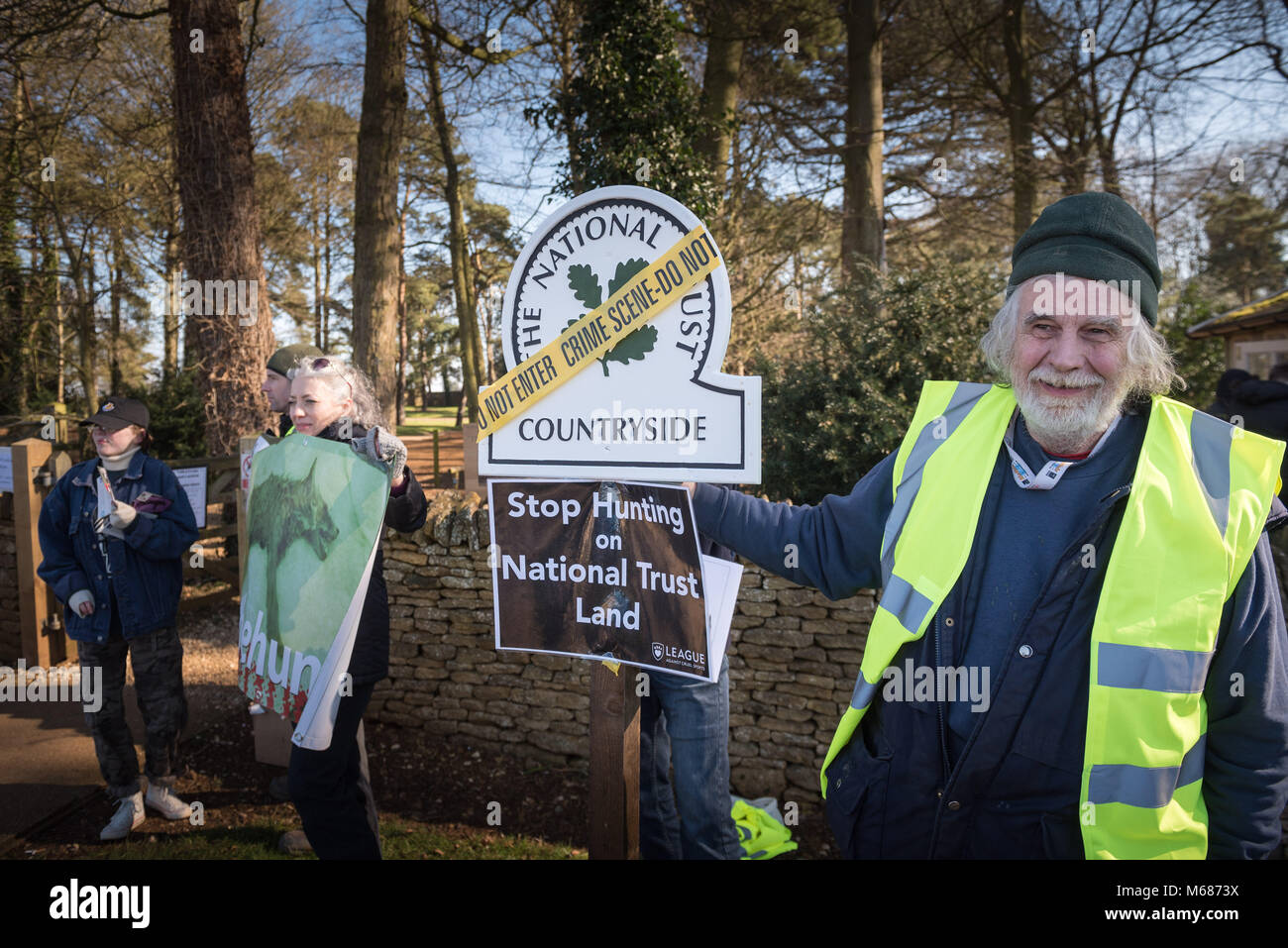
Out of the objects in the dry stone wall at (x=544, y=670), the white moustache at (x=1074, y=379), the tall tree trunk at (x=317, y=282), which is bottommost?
the dry stone wall at (x=544, y=670)

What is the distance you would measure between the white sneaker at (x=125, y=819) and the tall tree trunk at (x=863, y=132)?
837 cm

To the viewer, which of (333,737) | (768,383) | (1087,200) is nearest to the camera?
(1087,200)

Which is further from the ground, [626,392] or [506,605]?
[626,392]

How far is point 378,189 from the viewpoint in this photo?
8.50 metres

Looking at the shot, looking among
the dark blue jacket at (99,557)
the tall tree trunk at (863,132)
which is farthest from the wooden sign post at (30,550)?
the tall tree trunk at (863,132)

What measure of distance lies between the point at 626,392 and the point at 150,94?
17.5 meters

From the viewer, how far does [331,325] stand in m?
32.7

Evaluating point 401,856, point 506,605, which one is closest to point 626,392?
point 506,605

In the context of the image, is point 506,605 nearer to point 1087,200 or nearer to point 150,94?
point 1087,200

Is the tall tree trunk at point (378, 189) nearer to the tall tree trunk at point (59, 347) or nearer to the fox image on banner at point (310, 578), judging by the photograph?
the fox image on banner at point (310, 578)

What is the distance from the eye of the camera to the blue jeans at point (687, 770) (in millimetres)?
2744

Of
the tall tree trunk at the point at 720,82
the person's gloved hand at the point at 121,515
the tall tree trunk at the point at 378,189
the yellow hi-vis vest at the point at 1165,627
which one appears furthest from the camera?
the tall tree trunk at the point at 720,82

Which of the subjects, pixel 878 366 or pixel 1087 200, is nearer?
pixel 1087 200

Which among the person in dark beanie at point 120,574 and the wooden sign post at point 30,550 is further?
the wooden sign post at point 30,550
